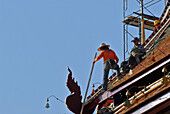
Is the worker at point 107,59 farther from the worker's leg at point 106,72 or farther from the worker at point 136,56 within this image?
the worker at point 136,56

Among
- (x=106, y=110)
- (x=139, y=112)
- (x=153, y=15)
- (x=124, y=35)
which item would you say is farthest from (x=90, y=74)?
(x=153, y=15)

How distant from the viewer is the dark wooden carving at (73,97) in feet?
58.9

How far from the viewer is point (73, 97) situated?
18.2 m

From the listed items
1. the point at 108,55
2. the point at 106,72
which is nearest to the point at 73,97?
the point at 106,72

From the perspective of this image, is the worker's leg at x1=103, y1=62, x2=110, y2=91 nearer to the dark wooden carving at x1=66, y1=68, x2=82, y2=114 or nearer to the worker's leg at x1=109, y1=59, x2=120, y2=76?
the worker's leg at x1=109, y1=59, x2=120, y2=76

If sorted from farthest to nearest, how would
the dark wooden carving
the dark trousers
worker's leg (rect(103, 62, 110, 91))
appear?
A: the dark trousers → worker's leg (rect(103, 62, 110, 91)) → the dark wooden carving

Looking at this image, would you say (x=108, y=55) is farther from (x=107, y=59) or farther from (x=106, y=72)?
(x=106, y=72)

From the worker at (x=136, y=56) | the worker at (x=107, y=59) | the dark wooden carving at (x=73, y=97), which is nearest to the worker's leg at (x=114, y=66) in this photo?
the worker at (x=107, y=59)

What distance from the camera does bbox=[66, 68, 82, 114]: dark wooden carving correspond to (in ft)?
58.9

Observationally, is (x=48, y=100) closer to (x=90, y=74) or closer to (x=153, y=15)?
(x=90, y=74)

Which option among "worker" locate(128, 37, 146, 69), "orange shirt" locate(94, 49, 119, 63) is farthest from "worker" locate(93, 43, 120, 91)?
"worker" locate(128, 37, 146, 69)

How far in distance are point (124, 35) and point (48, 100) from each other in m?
9.85

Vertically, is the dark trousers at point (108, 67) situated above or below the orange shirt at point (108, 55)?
below

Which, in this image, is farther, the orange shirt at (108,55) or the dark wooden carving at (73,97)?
the orange shirt at (108,55)
